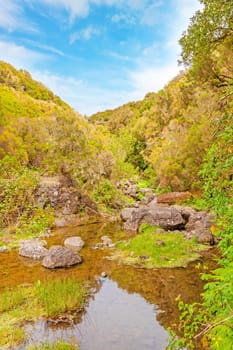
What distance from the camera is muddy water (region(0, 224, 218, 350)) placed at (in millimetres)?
9258

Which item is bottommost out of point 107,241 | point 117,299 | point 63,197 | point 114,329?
point 107,241

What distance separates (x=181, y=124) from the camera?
4106 centimetres

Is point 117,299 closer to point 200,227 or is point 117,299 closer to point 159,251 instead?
point 159,251

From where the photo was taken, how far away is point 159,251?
54.7ft

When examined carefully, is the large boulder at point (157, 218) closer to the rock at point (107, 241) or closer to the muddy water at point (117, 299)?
the rock at point (107, 241)

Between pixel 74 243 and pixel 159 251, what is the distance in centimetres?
490

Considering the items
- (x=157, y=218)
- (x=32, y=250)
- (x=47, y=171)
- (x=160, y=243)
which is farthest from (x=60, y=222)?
(x=160, y=243)

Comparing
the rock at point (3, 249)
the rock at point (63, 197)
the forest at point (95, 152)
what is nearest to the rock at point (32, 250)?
the rock at point (3, 249)

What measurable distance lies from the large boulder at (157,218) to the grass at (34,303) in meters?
9.57

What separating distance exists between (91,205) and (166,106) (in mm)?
28283

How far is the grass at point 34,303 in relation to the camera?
9849 millimetres

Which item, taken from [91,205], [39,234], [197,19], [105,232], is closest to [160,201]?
[91,205]

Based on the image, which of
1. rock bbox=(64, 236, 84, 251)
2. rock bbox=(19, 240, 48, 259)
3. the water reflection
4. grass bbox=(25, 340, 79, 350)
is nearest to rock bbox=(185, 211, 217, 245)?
rock bbox=(64, 236, 84, 251)

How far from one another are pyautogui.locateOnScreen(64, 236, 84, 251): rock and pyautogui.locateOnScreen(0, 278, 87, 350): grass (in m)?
5.81
